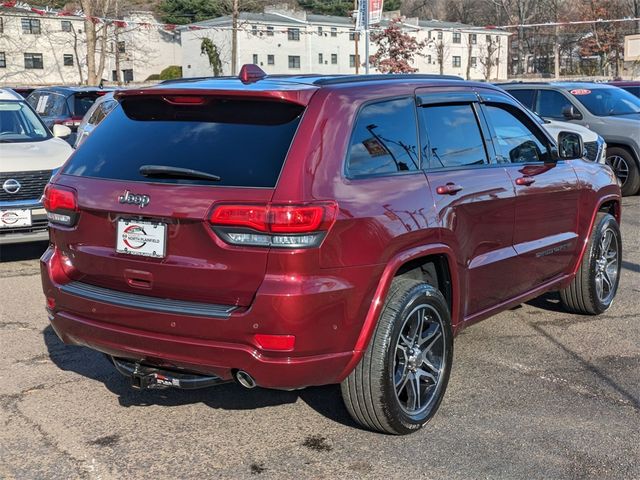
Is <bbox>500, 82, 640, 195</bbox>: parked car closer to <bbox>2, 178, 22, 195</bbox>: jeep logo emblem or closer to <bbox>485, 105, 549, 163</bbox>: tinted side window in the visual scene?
<bbox>485, 105, 549, 163</bbox>: tinted side window

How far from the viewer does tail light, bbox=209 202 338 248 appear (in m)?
3.32

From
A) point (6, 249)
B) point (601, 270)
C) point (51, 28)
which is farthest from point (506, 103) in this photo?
point (51, 28)

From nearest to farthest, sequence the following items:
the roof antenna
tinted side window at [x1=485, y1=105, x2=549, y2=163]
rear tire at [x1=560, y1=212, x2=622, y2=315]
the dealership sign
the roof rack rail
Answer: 1. the roof rack rail
2. the roof antenna
3. tinted side window at [x1=485, y1=105, x2=549, y2=163]
4. rear tire at [x1=560, y1=212, x2=622, y2=315]
5. the dealership sign

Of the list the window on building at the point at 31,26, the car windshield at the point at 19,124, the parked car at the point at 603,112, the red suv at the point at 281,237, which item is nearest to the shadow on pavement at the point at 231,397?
the red suv at the point at 281,237

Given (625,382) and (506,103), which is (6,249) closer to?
(506,103)

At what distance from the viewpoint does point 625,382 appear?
4.77 m

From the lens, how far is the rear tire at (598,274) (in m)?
5.91

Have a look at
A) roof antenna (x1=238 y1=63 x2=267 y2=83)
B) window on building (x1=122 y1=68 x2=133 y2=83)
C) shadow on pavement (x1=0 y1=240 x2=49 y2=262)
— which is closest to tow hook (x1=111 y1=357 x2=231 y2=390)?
roof antenna (x1=238 y1=63 x2=267 y2=83)

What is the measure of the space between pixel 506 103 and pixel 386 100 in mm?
1374

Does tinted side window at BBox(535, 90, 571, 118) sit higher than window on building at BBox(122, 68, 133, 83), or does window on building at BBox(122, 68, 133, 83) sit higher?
Answer: window on building at BBox(122, 68, 133, 83)

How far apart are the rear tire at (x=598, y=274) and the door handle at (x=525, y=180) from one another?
111cm

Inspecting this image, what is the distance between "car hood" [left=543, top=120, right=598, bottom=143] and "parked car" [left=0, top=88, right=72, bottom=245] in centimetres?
695

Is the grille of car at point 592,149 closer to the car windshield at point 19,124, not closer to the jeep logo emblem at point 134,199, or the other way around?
the car windshield at point 19,124

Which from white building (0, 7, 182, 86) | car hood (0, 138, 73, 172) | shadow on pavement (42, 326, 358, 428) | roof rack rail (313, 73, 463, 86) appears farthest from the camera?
white building (0, 7, 182, 86)
